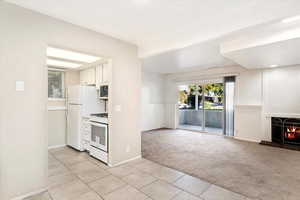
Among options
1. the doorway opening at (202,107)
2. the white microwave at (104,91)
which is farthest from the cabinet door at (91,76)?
the doorway opening at (202,107)

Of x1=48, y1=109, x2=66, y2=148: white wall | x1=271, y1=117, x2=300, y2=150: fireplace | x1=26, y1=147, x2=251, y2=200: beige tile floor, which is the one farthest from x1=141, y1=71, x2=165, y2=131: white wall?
x1=271, y1=117, x2=300, y2=150: fireplace

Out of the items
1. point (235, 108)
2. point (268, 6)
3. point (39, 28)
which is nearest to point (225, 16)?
point (268, 6)

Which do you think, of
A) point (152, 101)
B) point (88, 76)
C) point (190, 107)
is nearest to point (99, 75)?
point (88, 76)

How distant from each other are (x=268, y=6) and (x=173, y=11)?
1216mm

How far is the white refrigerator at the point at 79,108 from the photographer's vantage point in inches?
154

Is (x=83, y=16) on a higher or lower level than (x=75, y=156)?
higher

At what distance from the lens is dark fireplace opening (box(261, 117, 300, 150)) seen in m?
4.31

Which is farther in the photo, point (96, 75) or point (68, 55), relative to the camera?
point (96, 75)

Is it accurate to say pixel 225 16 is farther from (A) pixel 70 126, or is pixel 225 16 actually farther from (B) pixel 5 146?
(A) pixel 70 126

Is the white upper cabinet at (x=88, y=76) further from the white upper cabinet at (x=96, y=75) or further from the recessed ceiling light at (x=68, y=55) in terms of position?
the recessed ceiling light at (x=68, y=55)

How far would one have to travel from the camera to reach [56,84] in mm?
4496

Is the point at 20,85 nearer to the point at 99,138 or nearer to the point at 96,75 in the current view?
the point at 99,138

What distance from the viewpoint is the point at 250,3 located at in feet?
6.36

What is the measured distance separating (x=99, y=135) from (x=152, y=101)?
391 cm
